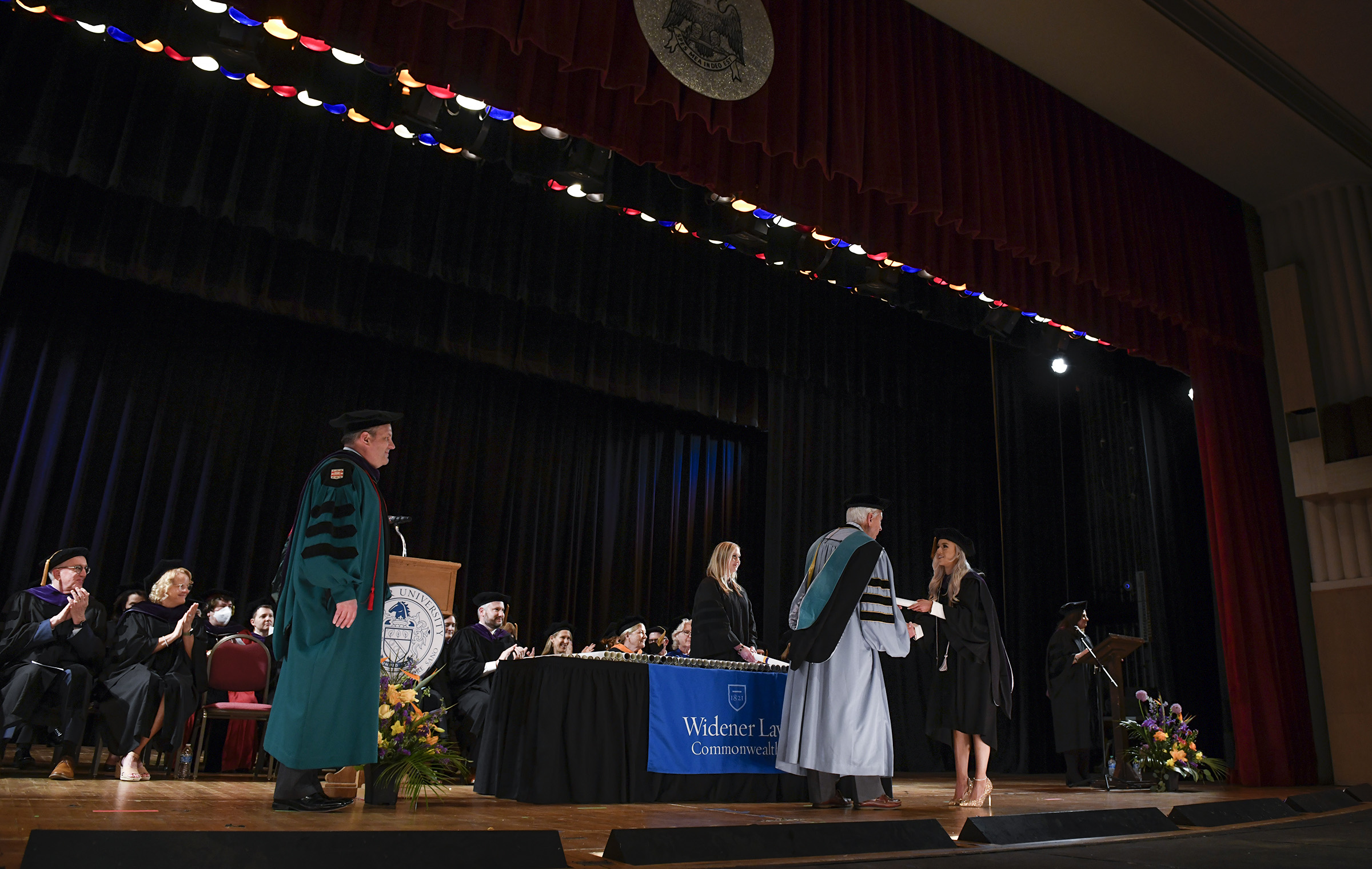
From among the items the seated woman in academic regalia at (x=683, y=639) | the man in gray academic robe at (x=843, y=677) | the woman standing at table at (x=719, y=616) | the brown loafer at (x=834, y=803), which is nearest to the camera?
the man in gray academic robe at (x=843, y=677)

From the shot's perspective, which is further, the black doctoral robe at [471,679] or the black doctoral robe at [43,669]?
the black doctoral robe at [471,679]

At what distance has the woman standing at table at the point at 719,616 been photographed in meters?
6.10

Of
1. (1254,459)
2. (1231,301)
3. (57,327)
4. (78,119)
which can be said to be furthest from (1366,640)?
(57,327)

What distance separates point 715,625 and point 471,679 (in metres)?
2.20

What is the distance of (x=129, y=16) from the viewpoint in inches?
188

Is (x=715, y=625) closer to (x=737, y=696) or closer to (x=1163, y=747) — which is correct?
(x=737, y=696)

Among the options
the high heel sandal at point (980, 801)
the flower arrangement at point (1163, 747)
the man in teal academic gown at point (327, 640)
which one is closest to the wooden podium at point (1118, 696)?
the flower arrangement at point (1163, 747)

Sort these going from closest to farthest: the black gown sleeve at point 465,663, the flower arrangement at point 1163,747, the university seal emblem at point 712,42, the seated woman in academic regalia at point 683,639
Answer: the university seal emblem at point 712,42 → the black gown sleeve at point 465,663 → the flower arrangement at point 1163,747 → the seated woman in academic regalia at point 683,639

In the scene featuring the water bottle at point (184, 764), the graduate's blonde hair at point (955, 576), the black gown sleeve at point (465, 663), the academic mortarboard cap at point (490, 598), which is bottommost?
the water bottle at point (184, 764)

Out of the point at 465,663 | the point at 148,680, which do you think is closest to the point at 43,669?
the point at 148,680

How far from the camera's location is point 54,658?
5.76 m

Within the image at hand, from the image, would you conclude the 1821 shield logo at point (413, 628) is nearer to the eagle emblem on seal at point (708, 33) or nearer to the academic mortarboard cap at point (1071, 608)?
the eagle emblem on seal at point (708, 33)

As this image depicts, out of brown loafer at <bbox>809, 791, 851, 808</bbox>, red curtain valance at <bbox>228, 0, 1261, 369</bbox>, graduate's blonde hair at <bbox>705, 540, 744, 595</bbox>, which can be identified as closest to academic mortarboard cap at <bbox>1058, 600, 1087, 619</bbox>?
red curtain valance at <bbox>228, 0, 1261, 369</bbox>

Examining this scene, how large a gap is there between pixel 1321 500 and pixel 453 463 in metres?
8.27
